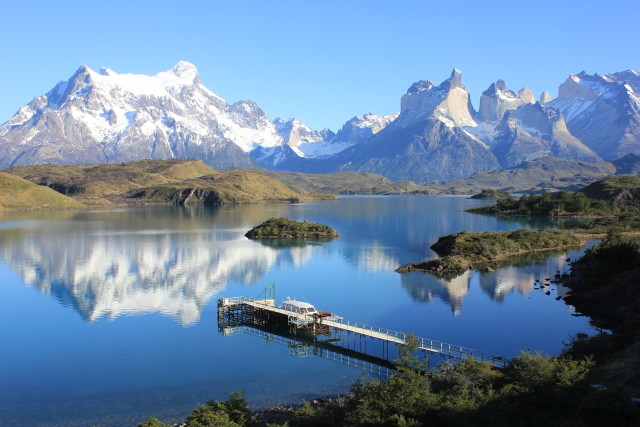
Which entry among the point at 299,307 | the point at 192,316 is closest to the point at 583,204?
the point at 299,307

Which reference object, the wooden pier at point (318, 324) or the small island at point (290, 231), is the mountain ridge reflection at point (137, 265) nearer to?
the wooden pier at point (318, 324)

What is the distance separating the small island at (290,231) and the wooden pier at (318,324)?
6519 cm

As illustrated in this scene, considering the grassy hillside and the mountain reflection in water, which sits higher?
the grassy hillside

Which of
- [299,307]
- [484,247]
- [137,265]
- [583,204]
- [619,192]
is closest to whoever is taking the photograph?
[299,307]

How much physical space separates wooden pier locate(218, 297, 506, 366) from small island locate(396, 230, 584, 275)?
96.4ft

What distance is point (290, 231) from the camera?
124 metres

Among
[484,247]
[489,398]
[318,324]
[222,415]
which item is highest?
[484,247]

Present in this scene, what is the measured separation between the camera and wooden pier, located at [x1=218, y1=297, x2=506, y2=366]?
41375 mm

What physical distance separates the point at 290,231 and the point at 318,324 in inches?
2938

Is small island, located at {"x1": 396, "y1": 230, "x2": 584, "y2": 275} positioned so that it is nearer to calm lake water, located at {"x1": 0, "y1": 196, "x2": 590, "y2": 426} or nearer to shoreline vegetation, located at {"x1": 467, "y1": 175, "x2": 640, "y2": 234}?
calm lake water, located at {"x1": 0, "y1": 196, "x2": 590, "y2": 426}

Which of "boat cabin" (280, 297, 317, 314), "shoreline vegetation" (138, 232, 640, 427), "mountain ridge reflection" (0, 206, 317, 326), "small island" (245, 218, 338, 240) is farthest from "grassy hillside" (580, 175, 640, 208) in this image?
"shoreline vegetation" (138, 232, 640, 427)

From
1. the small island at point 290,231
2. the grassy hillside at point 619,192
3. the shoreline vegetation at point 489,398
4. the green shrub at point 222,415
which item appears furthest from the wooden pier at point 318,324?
the grassy hillside at point 619,192

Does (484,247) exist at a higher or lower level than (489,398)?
higher

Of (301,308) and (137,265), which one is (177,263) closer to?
(137,265)
